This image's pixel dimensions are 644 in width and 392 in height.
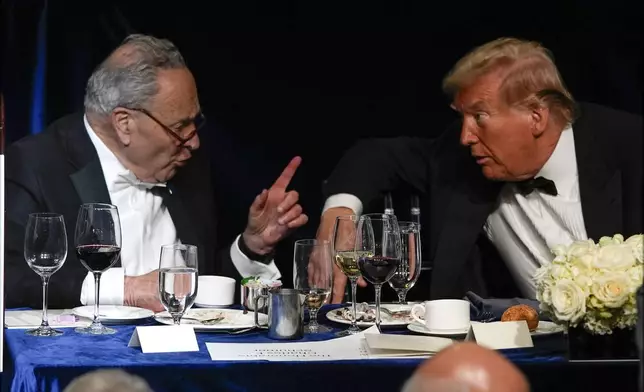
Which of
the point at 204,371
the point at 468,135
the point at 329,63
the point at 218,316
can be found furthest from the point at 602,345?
the point at 329,63

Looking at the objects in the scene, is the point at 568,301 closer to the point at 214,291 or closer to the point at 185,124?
the point at 214,291

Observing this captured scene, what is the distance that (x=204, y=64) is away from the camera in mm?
3918

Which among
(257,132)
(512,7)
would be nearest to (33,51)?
(257,132)

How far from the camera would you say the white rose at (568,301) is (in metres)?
2.25

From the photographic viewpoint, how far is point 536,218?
387 centimetres

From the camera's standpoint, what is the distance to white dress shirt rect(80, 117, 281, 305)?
3.75 meters

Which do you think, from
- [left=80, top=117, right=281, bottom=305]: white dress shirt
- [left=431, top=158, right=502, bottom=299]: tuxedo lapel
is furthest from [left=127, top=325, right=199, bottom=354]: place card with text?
[left=431, top=158, right=502, bottom=299]: tuxedo lapel

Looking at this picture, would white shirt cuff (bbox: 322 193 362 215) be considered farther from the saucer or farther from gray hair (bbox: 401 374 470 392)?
gray hair (bbox: 401 374 470 392)

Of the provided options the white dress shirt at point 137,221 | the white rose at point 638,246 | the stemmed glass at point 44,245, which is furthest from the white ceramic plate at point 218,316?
the white dress shirt at point 137,221

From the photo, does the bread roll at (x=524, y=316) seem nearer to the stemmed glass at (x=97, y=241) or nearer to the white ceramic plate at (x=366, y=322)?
the white ceramic plate at (x=366, y=322)

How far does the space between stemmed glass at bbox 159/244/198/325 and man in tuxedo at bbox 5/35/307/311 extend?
1190 millimetres

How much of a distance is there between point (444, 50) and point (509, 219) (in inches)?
25.5

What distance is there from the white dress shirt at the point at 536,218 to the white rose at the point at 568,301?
5.16 feet

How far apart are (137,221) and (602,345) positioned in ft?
6.39
